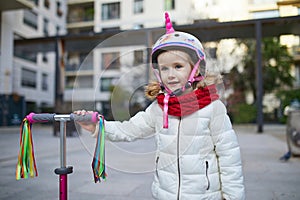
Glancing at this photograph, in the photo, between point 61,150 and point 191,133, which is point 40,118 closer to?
point 61,150

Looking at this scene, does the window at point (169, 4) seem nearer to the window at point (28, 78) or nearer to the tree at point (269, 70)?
the window at point (28, 78)

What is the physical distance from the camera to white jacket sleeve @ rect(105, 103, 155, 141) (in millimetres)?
1879

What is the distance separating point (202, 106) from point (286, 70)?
26.2m

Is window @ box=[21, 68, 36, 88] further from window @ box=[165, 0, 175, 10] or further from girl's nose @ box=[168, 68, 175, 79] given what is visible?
girl's nose @ box=[168, 68, 175, 79]

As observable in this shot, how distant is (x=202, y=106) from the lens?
1.80 metres

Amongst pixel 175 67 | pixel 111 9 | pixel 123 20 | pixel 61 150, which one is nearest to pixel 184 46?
pixel 175 67

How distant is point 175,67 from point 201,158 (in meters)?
0.55

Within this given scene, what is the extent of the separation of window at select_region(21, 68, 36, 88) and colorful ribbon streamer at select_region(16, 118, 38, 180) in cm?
2142

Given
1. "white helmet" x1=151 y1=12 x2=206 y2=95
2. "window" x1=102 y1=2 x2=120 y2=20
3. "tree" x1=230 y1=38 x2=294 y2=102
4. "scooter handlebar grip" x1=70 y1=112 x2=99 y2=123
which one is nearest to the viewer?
"scooter handlebar grip" x1=70 y1=112 x2=99 y2=123

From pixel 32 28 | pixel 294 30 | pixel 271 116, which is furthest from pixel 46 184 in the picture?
pixel 271 116

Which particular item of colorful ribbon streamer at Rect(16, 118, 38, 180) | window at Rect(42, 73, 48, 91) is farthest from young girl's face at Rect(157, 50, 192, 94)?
window at Rect(42, 73, 48, 91)

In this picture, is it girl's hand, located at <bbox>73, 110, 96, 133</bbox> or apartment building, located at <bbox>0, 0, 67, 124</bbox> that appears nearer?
girl's hand, located at <bbox>73, 110, 96, 133</bbox>

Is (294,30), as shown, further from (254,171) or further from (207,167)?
(207,167)

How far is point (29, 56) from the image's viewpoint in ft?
72.7
